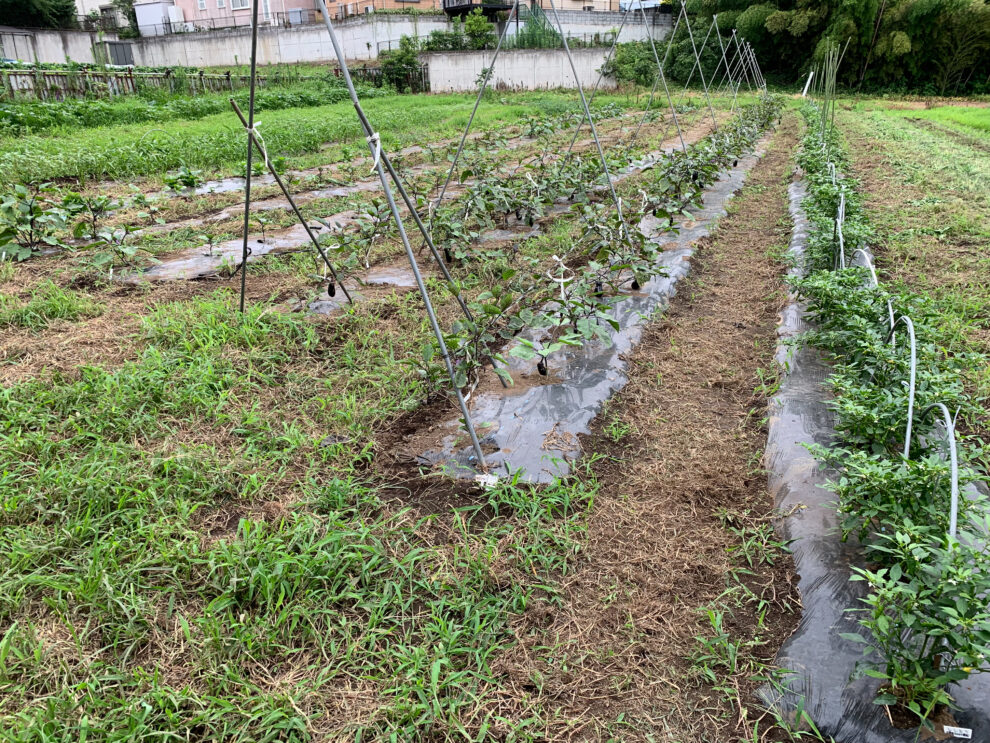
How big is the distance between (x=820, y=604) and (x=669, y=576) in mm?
464

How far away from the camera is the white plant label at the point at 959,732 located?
1417 mm

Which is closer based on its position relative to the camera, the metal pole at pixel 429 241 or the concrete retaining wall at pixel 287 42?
the metal pole at pixel 429 241

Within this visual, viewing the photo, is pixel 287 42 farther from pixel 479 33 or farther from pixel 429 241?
pixel 429 241

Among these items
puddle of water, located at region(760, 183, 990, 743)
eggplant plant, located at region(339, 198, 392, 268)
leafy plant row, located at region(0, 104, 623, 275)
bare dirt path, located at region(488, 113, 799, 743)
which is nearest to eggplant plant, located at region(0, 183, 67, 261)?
leafy plant row, located at region(0, 104, 623, 275)

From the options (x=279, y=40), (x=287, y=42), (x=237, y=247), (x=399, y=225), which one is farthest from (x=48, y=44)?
(x=399, y=225)

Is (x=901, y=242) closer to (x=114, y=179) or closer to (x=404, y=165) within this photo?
(x=404, y=165)

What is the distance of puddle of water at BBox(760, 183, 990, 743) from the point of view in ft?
4.94

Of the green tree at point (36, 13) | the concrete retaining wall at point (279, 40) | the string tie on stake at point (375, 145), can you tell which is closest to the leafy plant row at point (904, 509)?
the string tie on stake at point (375, 145)

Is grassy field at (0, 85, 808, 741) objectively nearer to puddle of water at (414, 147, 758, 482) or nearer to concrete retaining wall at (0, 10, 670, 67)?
puddle of water at (414, 147, 758, 482)

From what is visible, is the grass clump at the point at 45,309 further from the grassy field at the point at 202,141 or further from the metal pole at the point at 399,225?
the grassy field at the point at 202,141

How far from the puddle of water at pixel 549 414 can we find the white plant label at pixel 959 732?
1.42m

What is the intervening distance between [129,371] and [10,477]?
2.76 ft

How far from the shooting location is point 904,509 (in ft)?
5.93

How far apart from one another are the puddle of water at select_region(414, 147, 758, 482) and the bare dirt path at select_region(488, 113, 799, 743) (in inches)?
4.2
